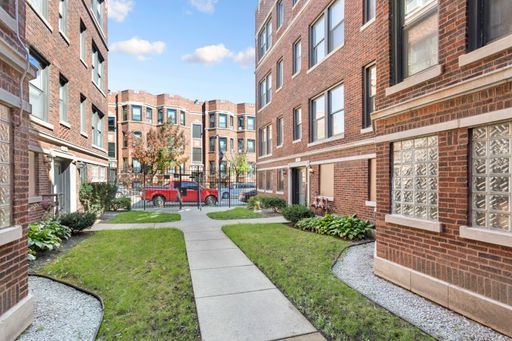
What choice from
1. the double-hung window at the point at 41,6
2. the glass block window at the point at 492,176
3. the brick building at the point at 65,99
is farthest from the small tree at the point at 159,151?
the glass block window at the point at 492,176

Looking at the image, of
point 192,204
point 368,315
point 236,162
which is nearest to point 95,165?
point 192,204

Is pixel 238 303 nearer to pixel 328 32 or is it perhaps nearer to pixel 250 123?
pixel 328 32

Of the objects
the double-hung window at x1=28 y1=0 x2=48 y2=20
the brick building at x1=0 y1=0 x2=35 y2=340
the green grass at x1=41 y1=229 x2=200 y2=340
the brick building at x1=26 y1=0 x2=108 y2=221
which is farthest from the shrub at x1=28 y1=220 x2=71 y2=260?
the double-hung window at x1=28 y1=0 x2=48 y2=20

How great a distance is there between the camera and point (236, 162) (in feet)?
131

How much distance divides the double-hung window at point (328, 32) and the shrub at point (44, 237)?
435 inches

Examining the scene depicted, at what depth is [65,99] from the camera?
12.2 meters

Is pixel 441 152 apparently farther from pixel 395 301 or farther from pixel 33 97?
pixel 33 97

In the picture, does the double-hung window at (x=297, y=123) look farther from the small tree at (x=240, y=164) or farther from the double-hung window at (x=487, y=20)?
the small tree at (x=240, y=164)

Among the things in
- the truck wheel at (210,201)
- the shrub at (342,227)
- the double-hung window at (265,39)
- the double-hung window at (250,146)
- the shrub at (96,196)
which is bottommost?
the truck wheel at (210,201)

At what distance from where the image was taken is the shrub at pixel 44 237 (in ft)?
22.1

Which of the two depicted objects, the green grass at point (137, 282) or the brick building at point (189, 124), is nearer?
the green grass at point (137, 282)

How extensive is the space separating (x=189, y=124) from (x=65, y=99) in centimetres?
2975

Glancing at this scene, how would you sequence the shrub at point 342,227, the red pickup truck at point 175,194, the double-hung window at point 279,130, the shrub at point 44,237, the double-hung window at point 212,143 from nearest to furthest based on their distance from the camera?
the shrub at point 44,237, the shrub at point 342,227, the double-hung window at point 279,130, the red pickup truck at point 175,194, the double-hung window at point 212,143

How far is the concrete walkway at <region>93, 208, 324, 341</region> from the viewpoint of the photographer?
3.52 meters
